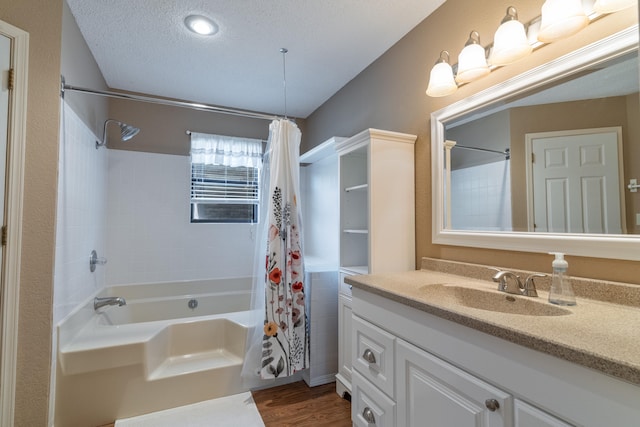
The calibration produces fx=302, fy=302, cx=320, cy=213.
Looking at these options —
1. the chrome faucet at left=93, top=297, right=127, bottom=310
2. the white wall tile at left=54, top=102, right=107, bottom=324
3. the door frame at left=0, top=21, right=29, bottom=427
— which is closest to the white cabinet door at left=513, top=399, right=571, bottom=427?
the door frame at left=0, top=21, right=29, bottom=427

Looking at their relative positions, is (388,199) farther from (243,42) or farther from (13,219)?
(13,219)

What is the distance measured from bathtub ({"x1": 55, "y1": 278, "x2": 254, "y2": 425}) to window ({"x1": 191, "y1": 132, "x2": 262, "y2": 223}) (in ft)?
3.86

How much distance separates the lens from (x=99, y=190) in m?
2.52

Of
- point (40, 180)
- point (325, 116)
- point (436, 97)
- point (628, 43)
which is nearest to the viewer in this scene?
point (628, 43)

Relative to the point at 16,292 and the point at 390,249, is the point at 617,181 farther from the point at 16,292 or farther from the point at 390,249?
the point at 16,292

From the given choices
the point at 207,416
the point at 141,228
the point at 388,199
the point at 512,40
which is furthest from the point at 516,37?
the point at 141,228

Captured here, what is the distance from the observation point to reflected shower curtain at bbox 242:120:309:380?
202 centimetres

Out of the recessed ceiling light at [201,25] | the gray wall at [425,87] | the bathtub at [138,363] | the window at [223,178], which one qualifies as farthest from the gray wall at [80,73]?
the gray wall at [425,87]

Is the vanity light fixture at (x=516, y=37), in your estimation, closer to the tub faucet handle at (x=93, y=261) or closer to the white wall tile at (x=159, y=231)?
the white wall tile at (x=159, y=231)

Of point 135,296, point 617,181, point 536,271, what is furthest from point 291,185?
point 135,296

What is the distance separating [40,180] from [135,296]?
1582mm

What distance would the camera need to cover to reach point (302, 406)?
1913mm

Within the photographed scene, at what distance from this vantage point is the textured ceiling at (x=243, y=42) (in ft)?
5.57

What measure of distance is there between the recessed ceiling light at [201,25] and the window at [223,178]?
1.25 metres
